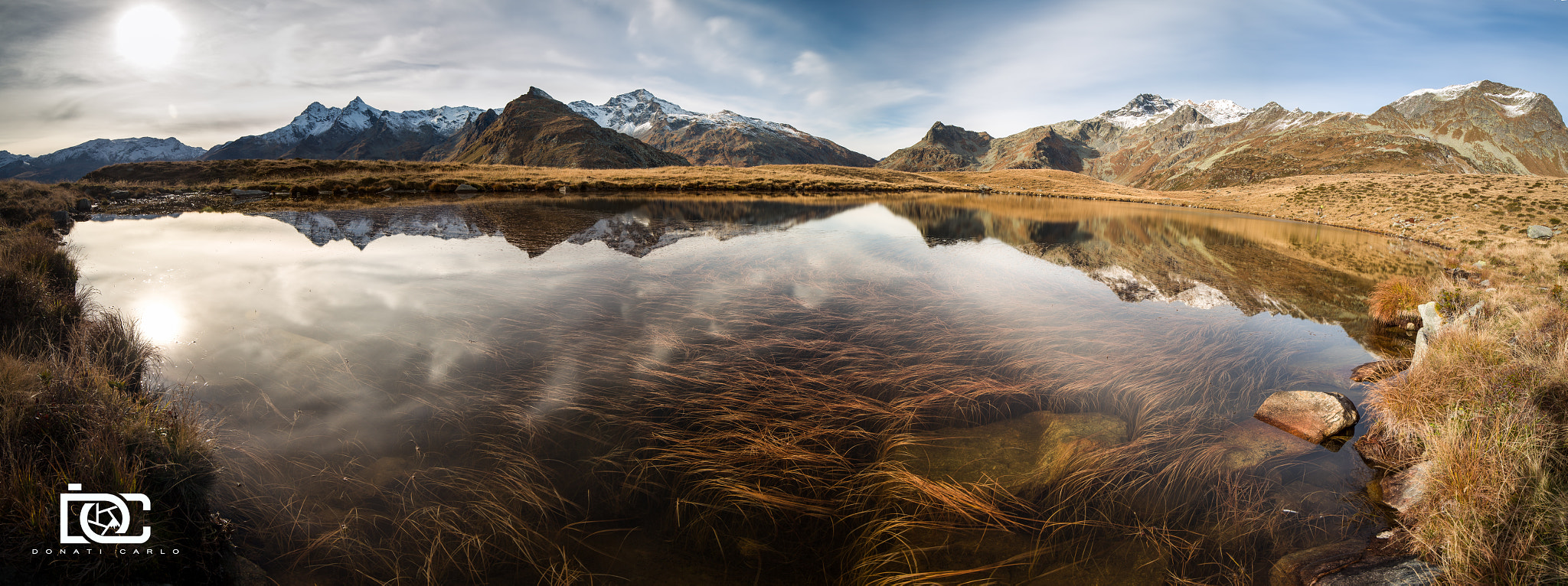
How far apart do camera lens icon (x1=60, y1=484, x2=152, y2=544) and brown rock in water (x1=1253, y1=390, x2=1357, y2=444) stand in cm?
1109

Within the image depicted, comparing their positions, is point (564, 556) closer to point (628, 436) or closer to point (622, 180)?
point (628, 436)

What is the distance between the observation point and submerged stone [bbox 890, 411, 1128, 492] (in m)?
4.86

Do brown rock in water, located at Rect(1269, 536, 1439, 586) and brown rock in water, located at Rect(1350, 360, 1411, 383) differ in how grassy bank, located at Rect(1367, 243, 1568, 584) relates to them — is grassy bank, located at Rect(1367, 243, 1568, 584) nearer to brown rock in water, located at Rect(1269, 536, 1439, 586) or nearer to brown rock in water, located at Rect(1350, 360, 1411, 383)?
brown rock in water, located at Rect(1269, 536, 1439, 586)

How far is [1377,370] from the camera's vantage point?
7773 millimetres

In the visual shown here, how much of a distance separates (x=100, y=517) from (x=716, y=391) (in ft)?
15.9

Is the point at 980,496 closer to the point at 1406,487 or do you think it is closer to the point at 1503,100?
the point at 1406,487

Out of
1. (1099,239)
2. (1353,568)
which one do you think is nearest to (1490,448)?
(1353,568)

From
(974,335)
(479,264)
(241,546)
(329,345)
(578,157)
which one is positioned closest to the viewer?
(241,546)

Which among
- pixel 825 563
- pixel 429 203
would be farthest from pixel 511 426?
pixel 429 203

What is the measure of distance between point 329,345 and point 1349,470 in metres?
13.3

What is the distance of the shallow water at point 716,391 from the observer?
13.0 ft

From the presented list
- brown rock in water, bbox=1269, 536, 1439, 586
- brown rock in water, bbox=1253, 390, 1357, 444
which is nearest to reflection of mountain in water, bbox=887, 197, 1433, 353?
brown rock in water, bbox=1253, 390, 1357, 444

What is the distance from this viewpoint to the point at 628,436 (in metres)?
5.17

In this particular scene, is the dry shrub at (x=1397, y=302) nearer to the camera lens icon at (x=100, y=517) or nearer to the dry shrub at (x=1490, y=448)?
the dry shrub at (x=1490, y=448)
